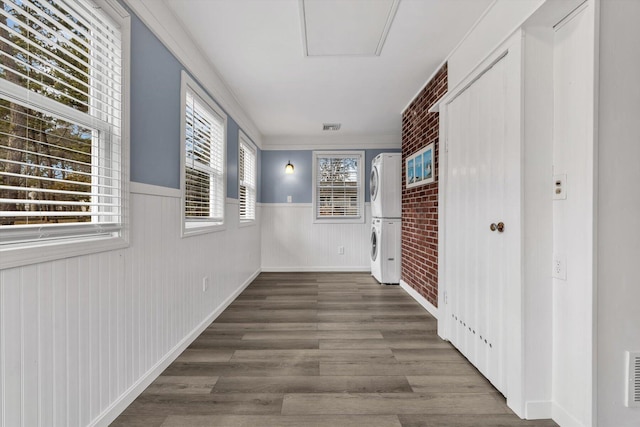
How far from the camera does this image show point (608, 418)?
4.44ft

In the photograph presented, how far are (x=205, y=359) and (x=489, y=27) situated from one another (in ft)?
9.84

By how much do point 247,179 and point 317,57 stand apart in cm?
245

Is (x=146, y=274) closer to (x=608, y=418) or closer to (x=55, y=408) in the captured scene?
(x=55, y=408)

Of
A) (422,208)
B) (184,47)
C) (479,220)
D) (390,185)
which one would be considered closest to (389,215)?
(390,185)

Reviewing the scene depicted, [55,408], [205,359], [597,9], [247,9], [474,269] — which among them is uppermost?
[247,9]

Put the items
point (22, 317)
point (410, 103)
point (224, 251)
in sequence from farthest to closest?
point (410, 103) < point (224, 251) < point (22, 317)

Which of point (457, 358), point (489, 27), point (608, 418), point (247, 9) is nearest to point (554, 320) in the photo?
point (608, 418)

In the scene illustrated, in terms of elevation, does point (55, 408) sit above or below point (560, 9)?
below

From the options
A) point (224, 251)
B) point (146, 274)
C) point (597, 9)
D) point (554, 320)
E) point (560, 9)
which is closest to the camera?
point (597, 9)

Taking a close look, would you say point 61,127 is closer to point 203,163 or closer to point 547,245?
point 203,163

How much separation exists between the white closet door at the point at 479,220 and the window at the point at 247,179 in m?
2.75

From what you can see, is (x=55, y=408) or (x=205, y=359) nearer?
(x=55, y=408)

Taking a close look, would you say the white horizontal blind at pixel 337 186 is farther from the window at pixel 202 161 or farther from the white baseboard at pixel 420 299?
the window at pixel 202 161

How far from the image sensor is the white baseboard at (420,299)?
313cm
